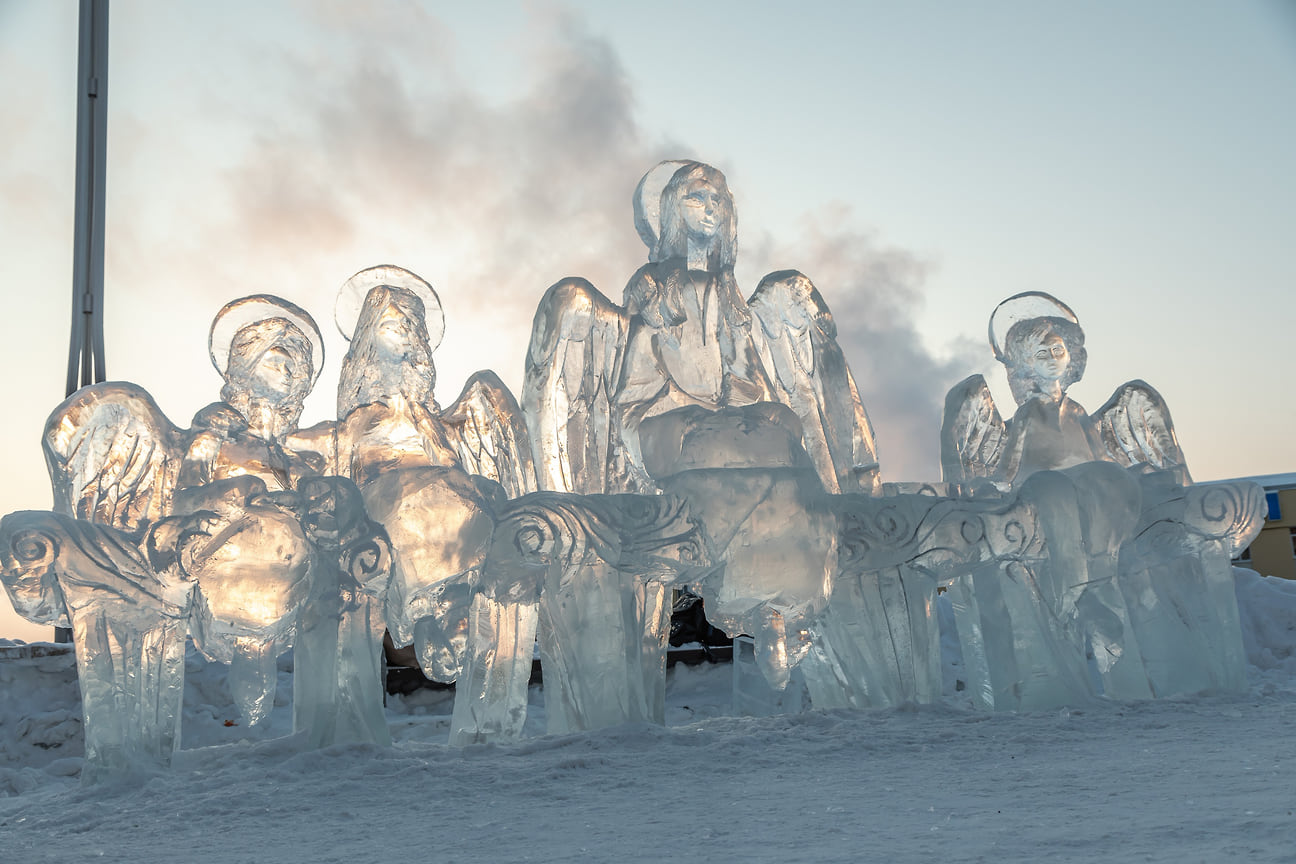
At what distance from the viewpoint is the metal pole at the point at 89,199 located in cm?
812

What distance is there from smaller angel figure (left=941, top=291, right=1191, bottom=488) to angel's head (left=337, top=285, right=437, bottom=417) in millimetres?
2678

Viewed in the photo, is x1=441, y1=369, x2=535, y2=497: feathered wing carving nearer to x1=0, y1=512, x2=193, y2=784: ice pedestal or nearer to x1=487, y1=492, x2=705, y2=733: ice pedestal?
x1=487, y1=492, x2=705, y2=733: ice pedestal

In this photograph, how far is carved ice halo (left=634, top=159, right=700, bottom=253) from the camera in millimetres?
5664

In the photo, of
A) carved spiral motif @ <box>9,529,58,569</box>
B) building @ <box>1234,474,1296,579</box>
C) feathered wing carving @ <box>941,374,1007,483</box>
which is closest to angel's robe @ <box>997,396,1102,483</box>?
feathered wing carving @ <box>941,374,1007,483</box>

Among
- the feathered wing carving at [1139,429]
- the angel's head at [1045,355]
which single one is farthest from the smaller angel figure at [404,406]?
the feathered wing carving at [1139,429]

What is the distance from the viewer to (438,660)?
488 cm

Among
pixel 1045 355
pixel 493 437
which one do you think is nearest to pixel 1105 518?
pixel 1045 355

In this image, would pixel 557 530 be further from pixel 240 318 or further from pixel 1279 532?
pixel 1279 532

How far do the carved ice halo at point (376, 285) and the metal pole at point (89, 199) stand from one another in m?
3.55

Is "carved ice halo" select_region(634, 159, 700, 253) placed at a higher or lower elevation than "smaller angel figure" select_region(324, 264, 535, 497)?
higher

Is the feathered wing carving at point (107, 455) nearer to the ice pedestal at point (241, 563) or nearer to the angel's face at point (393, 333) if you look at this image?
the ice pedestal at point (241, 563)

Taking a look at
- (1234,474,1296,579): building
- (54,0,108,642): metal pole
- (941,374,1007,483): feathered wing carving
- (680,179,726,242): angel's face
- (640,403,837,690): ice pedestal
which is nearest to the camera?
(640,403,837,690): ice pedestal

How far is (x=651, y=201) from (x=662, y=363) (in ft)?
2.82

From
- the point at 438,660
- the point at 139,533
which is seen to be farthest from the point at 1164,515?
the point at 139,533
